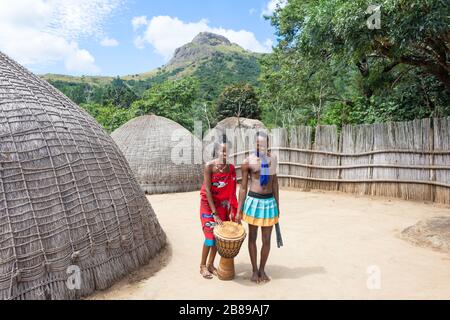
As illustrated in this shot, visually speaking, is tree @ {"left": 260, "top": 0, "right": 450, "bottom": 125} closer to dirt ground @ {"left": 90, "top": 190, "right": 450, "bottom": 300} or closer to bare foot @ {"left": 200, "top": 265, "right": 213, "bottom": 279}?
dirt ground @ {"left": 90, "top": 190, "right": 450, "bottom": 300}

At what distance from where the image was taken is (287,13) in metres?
12.4

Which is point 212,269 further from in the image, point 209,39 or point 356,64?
point 209,39

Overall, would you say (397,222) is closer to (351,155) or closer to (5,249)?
(351,155)

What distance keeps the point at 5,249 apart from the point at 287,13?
1187 centimetres

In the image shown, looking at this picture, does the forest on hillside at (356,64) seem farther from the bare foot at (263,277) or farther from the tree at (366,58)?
the bare foot at (263,277)

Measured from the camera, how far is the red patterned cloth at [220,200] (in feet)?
12.6

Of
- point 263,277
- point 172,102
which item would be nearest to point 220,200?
point 263,277

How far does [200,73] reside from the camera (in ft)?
195

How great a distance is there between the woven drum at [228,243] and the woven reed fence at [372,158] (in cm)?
630

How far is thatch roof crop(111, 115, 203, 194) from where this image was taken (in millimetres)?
10844

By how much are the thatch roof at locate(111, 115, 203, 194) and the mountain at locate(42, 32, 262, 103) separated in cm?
2320

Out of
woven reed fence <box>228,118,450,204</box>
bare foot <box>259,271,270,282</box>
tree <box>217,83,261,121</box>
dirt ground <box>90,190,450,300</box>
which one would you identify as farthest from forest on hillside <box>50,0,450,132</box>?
tree <box>217,83,261,121</box>

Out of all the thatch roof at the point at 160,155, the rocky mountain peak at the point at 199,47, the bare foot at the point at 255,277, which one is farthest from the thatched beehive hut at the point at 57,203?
the rocky mountain peak at the point at 199,47

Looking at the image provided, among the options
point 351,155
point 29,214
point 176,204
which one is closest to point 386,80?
point 351,155
